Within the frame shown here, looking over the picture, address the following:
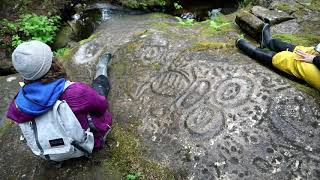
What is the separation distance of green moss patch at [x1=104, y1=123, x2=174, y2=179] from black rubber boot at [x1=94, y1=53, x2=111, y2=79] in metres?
1.23

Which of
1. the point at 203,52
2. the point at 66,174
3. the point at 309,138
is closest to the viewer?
the point at 309,138

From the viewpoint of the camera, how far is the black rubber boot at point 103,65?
228 inches

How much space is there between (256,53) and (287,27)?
72.3 inches

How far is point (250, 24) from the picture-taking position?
21.5 ft

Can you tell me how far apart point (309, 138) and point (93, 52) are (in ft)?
12.5

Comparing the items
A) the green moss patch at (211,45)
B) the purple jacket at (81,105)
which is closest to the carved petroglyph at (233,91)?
the green moss patch at (211,45)

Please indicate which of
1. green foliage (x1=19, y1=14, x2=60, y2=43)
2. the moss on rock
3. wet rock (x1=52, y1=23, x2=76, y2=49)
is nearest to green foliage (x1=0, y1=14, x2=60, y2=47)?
green foliage (x1=19, y1=14, x2=60, y2=43)

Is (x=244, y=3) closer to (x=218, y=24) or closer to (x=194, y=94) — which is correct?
(x=218, y=24)

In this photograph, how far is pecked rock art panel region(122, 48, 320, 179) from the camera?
4.16 m

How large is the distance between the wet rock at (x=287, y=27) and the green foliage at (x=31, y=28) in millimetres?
4823

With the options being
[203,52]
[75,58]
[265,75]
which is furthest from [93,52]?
[265,75]

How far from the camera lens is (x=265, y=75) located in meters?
4.98

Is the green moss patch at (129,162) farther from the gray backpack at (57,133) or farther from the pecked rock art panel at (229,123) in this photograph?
the gray backpack at (57,133)

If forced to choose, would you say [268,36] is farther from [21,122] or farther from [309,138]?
[21,122]
